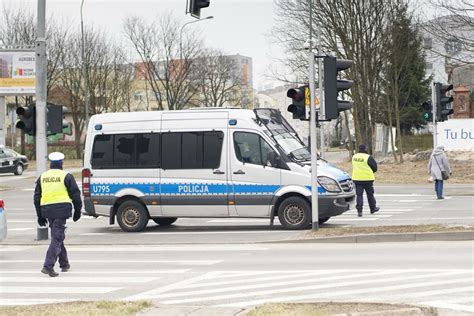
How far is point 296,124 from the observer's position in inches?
2233

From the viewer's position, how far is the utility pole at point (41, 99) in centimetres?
1680

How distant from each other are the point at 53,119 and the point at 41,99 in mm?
513

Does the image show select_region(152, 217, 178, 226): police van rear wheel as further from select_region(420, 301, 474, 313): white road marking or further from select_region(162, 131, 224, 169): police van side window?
select_region(420, 301, 474, 313): white road marking

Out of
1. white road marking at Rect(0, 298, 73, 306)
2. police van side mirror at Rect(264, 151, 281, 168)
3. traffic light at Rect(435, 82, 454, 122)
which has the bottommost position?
white road marking at Rect(0, 298, 73, 306)

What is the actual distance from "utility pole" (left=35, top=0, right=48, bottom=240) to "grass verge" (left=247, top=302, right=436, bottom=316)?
9.82m

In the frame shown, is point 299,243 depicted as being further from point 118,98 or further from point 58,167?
point 118,98

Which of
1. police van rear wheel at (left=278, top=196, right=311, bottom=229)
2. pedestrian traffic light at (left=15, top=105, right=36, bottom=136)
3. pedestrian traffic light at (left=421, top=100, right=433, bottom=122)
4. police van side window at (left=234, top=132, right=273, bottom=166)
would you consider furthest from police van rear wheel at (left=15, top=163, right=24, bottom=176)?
police van rear wheel at (left=278, top=196, right=311, bottom=229)

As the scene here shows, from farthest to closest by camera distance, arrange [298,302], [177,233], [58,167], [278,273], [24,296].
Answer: [177,233] → [58,167] → [278,273] → [24,296] → [298,302]

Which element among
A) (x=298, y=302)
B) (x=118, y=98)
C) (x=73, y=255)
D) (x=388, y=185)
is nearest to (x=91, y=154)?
(x=73, y=255)

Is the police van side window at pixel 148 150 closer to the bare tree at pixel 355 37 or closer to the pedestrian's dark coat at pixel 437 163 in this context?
the pedestrian's dark coat at pixel 437 163

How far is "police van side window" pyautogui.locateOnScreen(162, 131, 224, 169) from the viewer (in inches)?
679

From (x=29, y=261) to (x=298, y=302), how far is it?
683 cm

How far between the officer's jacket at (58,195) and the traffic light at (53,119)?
542cm

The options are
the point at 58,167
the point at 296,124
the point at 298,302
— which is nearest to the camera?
the point at 298,302
